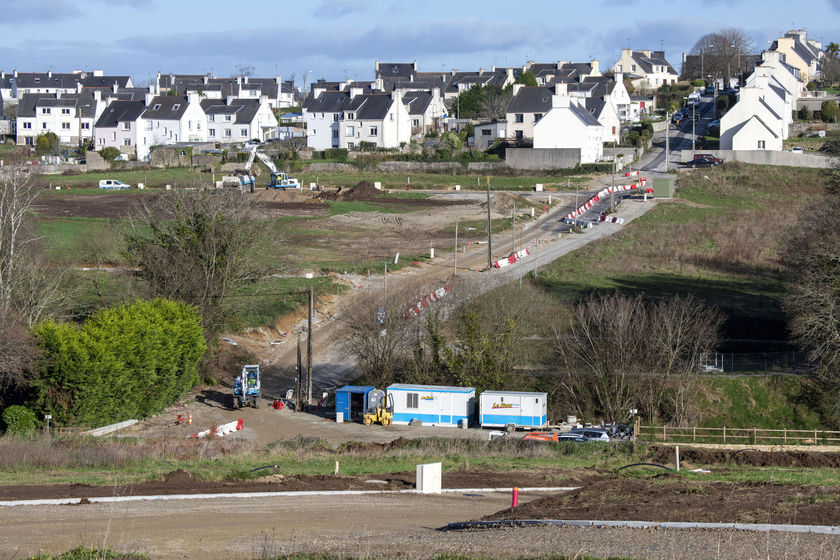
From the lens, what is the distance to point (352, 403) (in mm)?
36594

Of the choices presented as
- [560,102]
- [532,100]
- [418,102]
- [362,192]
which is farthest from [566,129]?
[418,102]

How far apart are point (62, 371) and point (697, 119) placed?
3731 inches

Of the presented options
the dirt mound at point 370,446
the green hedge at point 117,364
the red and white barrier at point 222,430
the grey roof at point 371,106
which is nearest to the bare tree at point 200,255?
the green hedge at point 117,364

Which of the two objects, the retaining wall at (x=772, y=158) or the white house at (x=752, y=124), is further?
the white house at (x=752, y=124)

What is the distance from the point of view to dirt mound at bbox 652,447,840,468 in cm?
2914

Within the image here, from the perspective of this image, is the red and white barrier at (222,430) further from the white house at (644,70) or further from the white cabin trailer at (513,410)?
the white house at (644,70)

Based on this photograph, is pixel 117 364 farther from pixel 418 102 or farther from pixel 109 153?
pixel 418 102

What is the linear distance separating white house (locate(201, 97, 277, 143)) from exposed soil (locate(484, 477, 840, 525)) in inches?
4011

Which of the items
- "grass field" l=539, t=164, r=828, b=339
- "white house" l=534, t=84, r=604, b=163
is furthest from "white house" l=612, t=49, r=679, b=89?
"grass field" l=539, t=164, r=828, b=339

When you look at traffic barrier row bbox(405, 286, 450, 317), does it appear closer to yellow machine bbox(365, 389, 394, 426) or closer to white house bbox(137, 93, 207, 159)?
yellow machine bbox(365, 389, 394, 426)

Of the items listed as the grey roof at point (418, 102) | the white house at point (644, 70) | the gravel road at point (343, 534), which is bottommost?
the gravel road at point (343, 534)

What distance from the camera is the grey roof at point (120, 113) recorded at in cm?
11869

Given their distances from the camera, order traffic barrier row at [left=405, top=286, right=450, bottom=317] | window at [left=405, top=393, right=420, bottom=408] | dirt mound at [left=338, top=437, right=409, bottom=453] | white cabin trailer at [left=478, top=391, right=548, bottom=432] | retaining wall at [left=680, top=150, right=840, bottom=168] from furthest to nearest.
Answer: retaining wall at [left=680, top=150, right=840, bottom=168]
traffic barrier row at [left=405, top=286, right=450, bottom=317]
window at [left=405, top=393, right=420, bottom=408]
white cabin trailer at [left=478, top=391, right=548, bottom=432]
dirt mound at [left=338, top=437, right=409, bottom=453]

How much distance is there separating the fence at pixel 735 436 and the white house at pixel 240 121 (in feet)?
295
